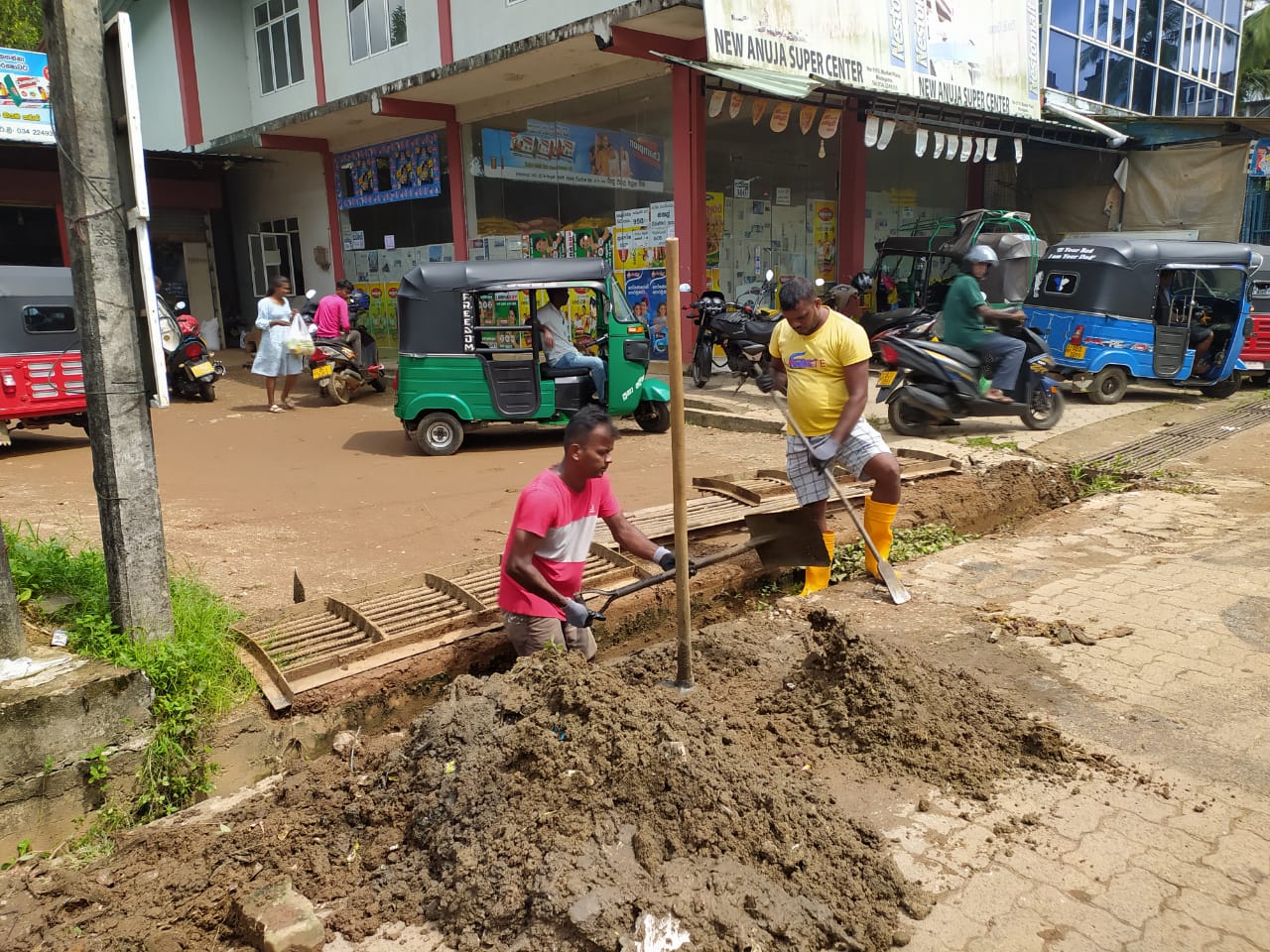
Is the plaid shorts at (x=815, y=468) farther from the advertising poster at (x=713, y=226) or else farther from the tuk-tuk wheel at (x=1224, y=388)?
the advertising poster at (x=713, y=226)

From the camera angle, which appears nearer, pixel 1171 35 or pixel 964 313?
pixel 964 313

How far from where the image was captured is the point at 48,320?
29.4ft

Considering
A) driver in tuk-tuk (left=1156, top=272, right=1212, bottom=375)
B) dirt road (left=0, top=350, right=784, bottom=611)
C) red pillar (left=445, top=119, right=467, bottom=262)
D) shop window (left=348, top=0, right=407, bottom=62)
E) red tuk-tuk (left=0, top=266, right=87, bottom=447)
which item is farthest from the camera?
red pillar (left=445, top=119, right=467, bottom=262)

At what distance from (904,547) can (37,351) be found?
856 centimetres

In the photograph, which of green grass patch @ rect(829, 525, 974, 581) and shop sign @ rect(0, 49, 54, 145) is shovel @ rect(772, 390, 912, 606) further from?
shop sign @ rect(0, 49, 54, 145)

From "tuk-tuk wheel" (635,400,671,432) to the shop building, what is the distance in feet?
9.79

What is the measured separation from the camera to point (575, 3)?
452 inches

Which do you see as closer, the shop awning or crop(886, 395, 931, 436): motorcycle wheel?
crop(886, 395, 931, 436): motorcycle wheel

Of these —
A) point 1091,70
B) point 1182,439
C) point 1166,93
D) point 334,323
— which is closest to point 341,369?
point 334,323

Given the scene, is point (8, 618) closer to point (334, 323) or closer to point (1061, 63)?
point (334, 323)

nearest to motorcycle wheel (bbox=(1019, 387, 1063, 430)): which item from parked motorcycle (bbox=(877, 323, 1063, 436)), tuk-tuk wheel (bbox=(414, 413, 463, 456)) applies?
parked motorcycle (bbox=(877, 323, 1063, 436))

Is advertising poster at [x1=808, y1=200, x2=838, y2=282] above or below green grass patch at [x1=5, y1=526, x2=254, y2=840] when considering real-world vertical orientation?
above

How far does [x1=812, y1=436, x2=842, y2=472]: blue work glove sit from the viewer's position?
4832 mm

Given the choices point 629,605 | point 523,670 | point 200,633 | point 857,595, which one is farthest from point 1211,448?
point 200,633
